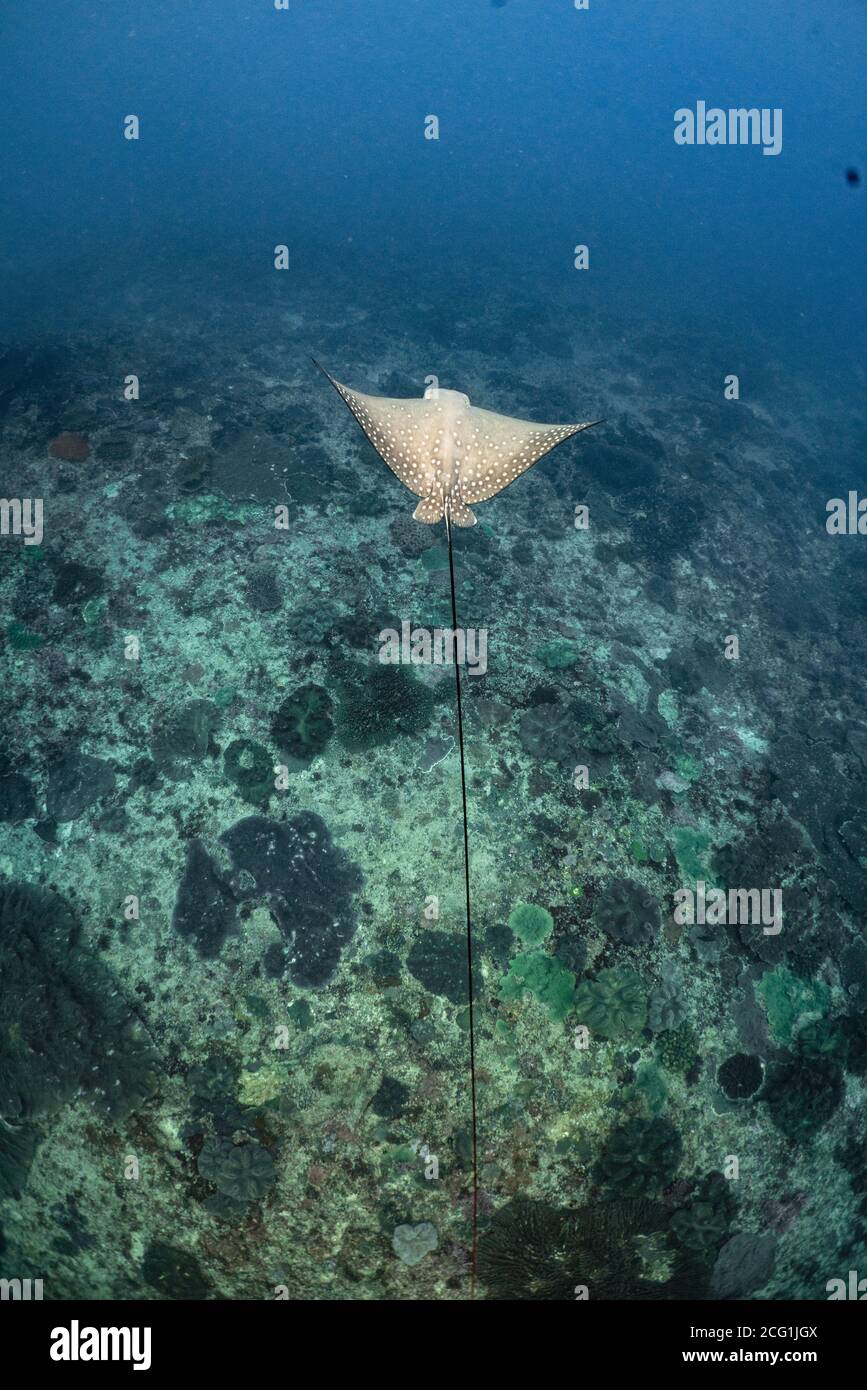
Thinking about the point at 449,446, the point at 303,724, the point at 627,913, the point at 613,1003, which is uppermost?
the point at 449,446

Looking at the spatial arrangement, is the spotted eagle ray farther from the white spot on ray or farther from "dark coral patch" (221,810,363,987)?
"dark coral patch" (221,810,363,987)

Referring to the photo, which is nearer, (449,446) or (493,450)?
(449,446)

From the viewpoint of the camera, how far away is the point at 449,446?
5367mm

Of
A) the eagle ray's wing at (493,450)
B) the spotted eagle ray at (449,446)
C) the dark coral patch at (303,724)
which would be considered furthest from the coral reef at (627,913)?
the eagle ray's wing at (493,450)

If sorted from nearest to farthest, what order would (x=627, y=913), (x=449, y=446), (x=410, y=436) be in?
1. (x=627, y=913)
2. (x=449, y=446)
3. (x=410, y=436)

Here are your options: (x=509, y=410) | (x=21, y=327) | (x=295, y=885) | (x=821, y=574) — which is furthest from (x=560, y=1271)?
(x=21, y=327)

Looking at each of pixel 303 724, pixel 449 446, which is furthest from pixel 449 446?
pixel 303 724

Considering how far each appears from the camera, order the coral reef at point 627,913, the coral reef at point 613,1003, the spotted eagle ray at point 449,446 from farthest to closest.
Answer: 1. the spotted eagle ray at point 449,446
2. the coral reef at point 627,913
3. the coral reef at point 613,1003

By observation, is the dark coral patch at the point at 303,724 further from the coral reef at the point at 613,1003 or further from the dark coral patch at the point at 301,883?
the coral reef at the point at 613,1003

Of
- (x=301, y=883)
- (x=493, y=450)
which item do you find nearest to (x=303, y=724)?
(x=301, y=883)

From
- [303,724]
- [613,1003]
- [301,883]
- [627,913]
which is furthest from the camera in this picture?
[303,724]

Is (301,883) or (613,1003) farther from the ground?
(301,883)

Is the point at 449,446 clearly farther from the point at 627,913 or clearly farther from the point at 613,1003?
the point at 613,1003

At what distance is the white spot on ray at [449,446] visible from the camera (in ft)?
17.8
